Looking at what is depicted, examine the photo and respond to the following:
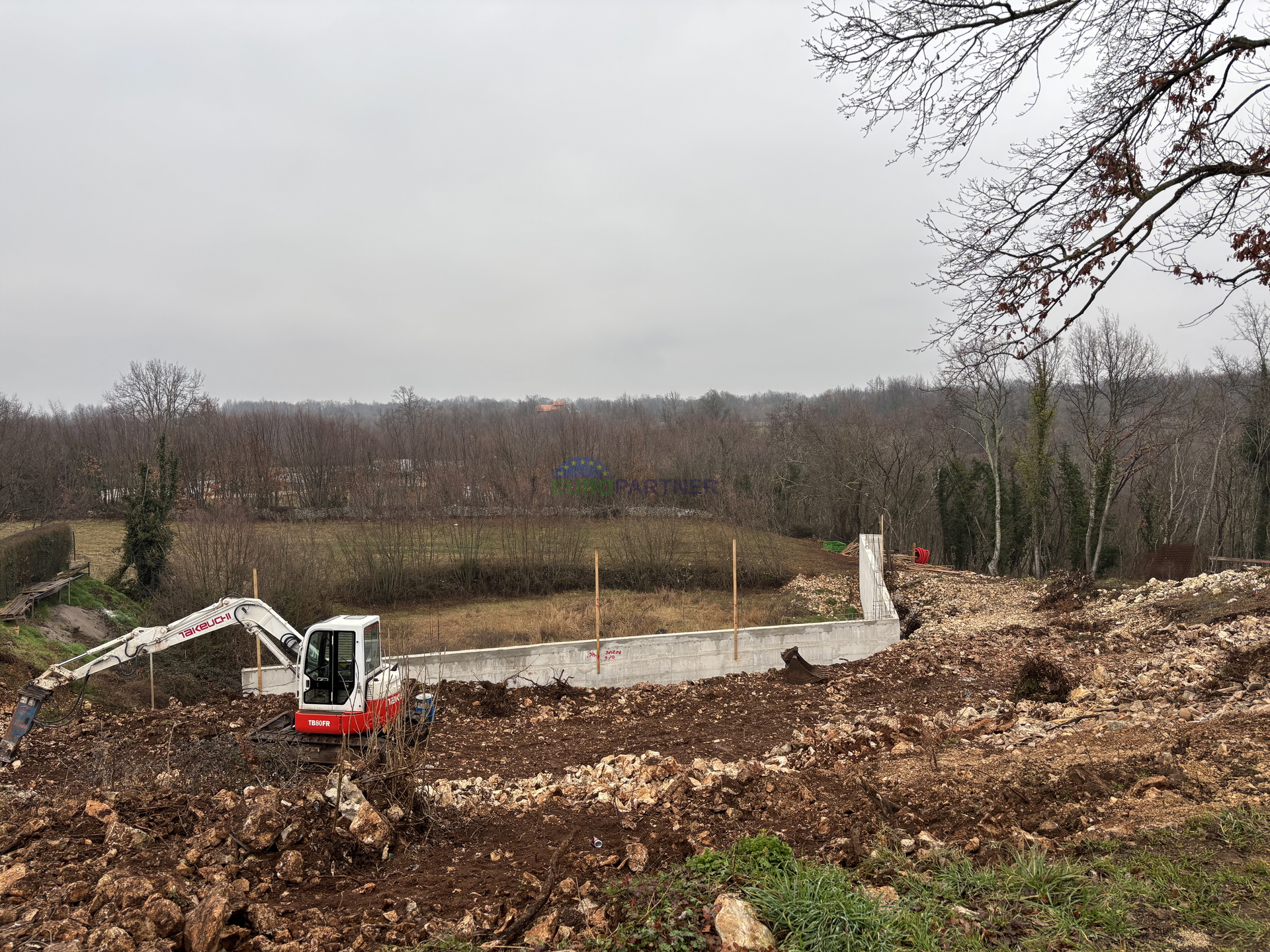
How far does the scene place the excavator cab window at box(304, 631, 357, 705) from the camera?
33.8ft

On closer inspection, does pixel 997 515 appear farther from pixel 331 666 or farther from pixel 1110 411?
pixel 331 666

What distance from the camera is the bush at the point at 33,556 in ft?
62.3

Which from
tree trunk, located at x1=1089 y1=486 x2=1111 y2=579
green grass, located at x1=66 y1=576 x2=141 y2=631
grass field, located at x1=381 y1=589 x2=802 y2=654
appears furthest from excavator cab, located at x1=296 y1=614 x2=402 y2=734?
tree trunk, located at x1=1089 y1=486 x2=1111 y2=579

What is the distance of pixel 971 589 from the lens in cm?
2355

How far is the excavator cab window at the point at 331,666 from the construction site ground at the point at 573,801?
3.14 ft

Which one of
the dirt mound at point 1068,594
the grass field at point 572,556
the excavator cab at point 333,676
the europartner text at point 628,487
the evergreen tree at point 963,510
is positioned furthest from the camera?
the evergreen tree at point 963,510

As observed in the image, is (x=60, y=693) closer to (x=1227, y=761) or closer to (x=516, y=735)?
(x=516, y=735)

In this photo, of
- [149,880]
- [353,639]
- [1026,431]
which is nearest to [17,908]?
[149,880]

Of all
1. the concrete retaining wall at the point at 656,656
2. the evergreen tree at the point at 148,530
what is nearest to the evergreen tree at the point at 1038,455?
the concrete retaining wall at the point at 656,656

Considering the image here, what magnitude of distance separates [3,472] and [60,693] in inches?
967

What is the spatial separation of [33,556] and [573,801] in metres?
21.1

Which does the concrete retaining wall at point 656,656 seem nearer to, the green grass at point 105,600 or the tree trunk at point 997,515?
the green grass at point 105,600

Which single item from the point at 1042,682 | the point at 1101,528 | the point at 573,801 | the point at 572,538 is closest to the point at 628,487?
the point at 572,538

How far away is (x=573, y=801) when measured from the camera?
302 inches
